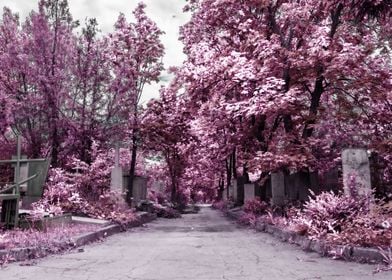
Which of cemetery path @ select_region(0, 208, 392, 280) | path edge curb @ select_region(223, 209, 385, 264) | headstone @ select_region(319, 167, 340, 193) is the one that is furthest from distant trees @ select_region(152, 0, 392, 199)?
cemetery path @ select_region(0, 208, 392, 280)

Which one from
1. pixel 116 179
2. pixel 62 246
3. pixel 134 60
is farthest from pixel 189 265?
pixel 134 60

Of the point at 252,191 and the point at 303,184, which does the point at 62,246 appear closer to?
the point at 303,184

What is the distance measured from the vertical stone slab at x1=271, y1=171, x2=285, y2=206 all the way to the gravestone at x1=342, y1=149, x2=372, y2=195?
25.4ft

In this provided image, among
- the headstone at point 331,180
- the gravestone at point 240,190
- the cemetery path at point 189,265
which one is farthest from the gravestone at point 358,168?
the gravestone at point 240,190

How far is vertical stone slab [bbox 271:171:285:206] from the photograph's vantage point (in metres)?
18.2

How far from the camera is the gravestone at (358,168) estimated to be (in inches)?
404

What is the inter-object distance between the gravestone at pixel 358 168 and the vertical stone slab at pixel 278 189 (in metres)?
7.74

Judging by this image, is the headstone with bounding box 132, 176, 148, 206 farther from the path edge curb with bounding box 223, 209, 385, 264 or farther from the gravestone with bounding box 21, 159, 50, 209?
the path edge curb with bounding box 223, 209, 385, 264

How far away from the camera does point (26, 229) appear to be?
32.7 feet

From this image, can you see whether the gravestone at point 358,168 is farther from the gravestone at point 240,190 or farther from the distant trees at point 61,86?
the gravestone at point 240,190

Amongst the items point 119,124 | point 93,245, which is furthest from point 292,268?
point 119,124

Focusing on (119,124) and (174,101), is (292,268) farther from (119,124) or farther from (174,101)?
A: (174,101)

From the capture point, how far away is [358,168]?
1045 cm

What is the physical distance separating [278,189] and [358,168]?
814 centimetres
